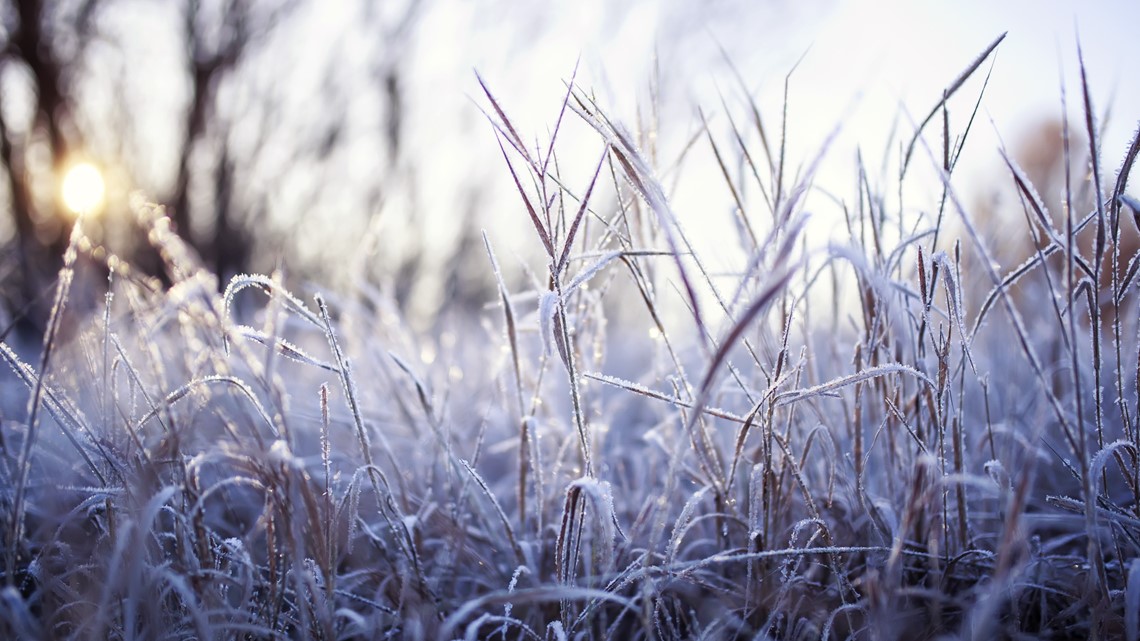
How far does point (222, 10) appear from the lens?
5766mm

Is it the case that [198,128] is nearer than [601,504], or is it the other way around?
[601,504]

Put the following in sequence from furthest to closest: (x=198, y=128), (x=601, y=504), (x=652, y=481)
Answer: (x=198, y=128)
(x=652, y=481)
(x=601, y=504)

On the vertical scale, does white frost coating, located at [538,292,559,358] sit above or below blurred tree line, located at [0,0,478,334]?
below

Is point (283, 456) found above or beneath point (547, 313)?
beneath

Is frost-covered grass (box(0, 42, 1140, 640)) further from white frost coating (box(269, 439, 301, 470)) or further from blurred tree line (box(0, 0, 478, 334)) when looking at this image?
blurred tree line (box(0, 0, 478, 334))

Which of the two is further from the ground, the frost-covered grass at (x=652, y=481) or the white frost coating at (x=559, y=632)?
the frost-covered grass at (x=652, y=481)

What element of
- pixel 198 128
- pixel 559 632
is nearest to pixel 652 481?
pixel 559 632

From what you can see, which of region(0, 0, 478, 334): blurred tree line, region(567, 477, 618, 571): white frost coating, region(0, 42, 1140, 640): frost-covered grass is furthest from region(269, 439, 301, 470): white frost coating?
region(0, 0, 478, 334): blurred tree line

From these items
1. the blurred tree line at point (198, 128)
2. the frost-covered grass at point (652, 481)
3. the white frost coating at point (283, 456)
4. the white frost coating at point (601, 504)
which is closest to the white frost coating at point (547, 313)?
the frost-covered grass at point (652, 481)

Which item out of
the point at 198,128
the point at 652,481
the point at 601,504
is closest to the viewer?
the point at 601,504

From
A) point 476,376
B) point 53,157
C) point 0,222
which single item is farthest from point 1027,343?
point 0,222

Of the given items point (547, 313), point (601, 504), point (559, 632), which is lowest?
point (559, 632)

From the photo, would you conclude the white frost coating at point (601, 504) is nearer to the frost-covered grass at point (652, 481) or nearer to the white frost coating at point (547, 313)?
the frost-covered grass at point (652, 481)

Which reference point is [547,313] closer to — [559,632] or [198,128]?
[559,632]
